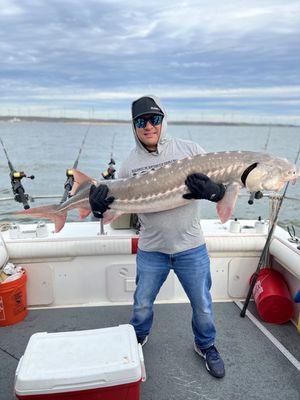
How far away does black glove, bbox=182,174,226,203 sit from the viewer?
2660 millimetres

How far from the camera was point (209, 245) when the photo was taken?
426 centimetres

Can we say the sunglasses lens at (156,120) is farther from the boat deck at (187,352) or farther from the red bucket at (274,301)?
the red bucket at (274,301)

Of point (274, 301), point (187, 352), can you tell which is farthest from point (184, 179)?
point (274, 301)

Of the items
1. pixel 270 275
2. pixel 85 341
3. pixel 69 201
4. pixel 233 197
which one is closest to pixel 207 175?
pixel 233 197

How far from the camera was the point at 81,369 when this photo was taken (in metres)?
2.28

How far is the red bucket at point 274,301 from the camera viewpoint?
3926mm

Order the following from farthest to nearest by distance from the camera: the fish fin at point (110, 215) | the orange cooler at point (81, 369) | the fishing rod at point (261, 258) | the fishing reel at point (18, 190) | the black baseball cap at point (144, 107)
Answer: the fishing reel at point (18, 190)
the fishing rod at point (261, 258)
the fish fin at point (110, 215)
the black baseball cap at point (144, 107)
the orange cooler at point (81, 369)

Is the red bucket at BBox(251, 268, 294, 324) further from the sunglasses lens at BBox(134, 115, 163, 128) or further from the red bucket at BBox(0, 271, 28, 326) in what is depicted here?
the red bucket at BBox(0, 271, 28, 326)

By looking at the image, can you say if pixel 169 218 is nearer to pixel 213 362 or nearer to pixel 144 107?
pixel 144 107

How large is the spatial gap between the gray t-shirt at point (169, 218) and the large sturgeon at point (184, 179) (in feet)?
0.31

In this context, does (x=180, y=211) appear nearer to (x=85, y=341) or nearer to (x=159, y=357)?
(x=85, y=341)

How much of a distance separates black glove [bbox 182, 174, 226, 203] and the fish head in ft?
0.73

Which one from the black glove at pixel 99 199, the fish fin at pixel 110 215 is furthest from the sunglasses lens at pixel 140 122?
the fish fin at pixel 110 215

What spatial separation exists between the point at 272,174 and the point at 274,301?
1778mm
